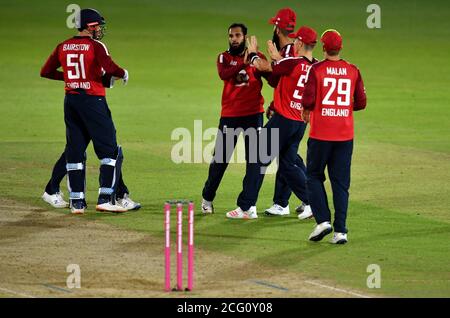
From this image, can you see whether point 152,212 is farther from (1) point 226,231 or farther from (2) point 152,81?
(2) point 152,81

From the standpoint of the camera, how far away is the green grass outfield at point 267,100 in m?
12.9

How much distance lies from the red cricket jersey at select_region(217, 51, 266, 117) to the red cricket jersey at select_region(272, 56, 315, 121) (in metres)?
0.41

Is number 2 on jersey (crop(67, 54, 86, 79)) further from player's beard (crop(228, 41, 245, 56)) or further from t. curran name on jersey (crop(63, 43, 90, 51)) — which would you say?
player's beard (crop(228, 41, 245, 56))

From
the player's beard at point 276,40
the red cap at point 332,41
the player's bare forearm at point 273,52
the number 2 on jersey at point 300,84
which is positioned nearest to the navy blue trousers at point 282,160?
the number 2 on jersey at point 300,84

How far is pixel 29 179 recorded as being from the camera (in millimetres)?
17094

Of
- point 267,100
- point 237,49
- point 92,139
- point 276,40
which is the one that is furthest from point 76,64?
point 267,100

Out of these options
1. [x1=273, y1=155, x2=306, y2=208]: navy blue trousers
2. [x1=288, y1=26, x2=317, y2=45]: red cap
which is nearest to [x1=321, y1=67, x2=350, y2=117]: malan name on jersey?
[x1=288, y1=26, x2=317, y2=45]: red cap

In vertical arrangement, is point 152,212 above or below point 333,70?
below

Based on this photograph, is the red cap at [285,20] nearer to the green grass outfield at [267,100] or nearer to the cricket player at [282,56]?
the cricket player at [282,56]

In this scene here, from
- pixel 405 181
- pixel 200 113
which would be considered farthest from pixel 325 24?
pixel 405 181

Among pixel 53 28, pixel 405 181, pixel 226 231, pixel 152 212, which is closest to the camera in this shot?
pixel 226 231

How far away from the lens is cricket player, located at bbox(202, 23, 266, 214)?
14.5 metres

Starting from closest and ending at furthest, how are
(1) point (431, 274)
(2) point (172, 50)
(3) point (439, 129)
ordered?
(1) point (431, 274)
(3) point (439, 129)
(2) point (172, 50)

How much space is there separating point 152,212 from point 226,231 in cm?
142
